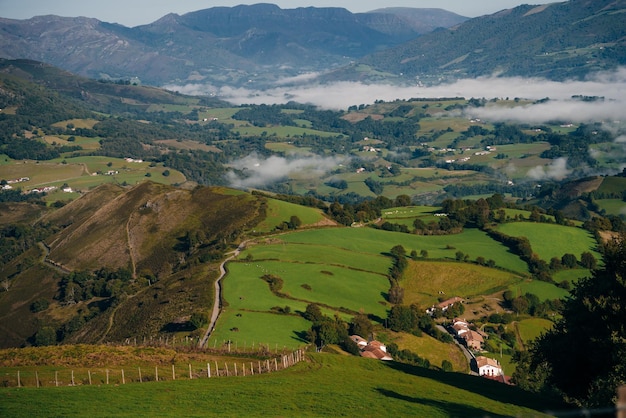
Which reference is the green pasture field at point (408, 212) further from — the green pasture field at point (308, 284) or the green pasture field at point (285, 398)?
the green pasture field at point (285, 398)

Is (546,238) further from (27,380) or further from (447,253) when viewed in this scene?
(27,380)

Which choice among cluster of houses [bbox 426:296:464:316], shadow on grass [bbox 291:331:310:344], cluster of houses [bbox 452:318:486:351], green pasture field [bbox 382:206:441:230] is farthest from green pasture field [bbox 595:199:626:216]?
shadow on grass [bbox 291:331:310:344]

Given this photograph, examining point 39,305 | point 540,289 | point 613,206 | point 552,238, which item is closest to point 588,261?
point 552,238

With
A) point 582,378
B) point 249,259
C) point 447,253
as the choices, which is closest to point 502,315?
point 447,253

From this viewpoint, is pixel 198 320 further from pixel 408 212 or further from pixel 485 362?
pixel 408 212

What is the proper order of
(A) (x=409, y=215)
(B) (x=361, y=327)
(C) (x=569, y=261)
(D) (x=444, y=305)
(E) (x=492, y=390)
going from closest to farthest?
(E) (x=492, y=390) → (B) (x=361, y=327) → (D) (x=444, y=305) → (C) (x=569, y=261) → (A) (x=409, y=215)

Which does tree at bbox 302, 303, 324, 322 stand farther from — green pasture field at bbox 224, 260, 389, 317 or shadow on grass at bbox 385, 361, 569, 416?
shadow on grass at bbox 385, 361, 569, 416

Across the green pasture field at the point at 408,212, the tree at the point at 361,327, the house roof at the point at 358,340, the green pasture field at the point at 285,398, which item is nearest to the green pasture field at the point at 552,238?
the green pasture field at the point at 408,212
